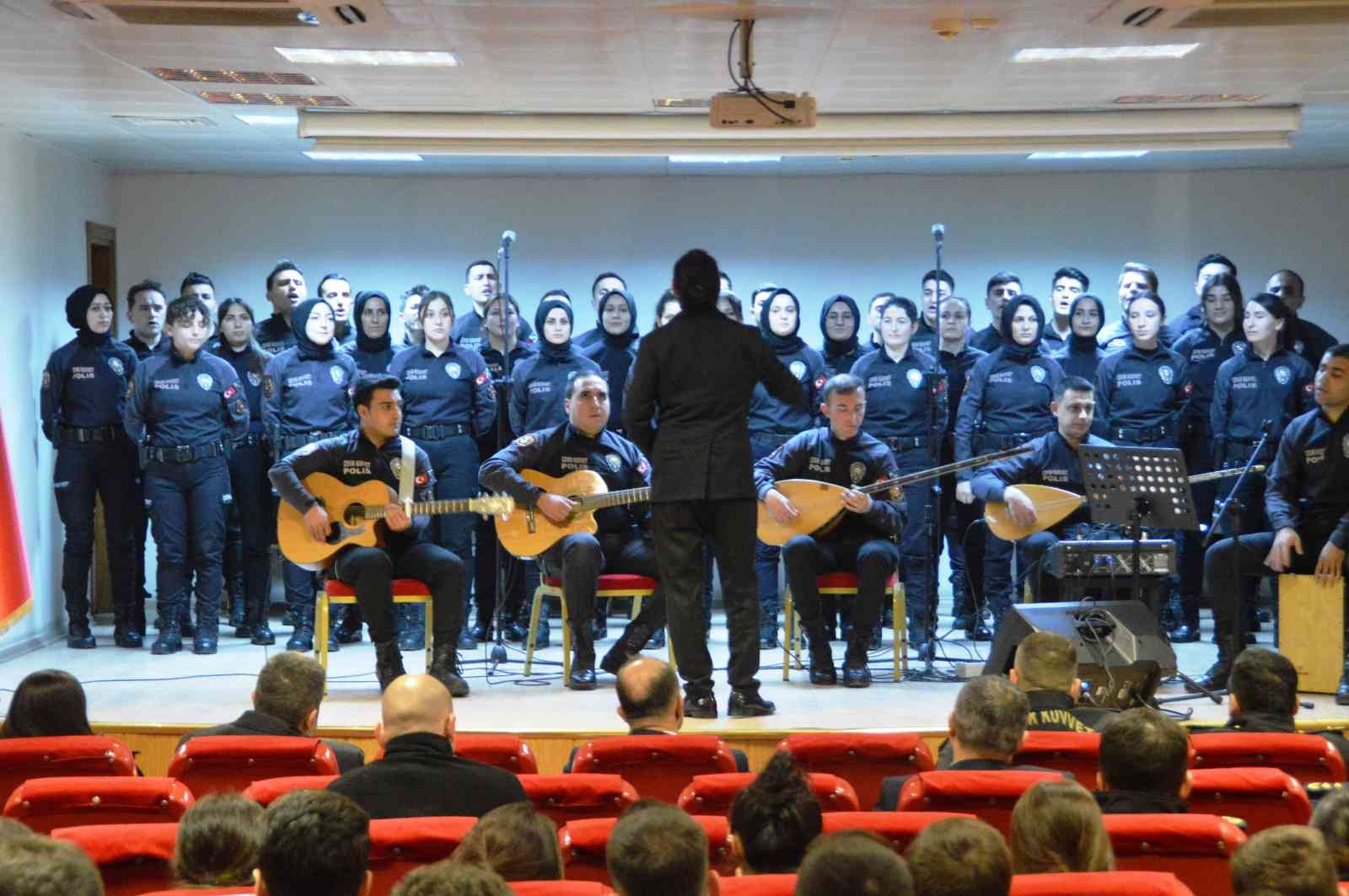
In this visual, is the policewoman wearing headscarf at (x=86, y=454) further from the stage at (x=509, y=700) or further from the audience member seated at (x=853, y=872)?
the audience member seated at (x=853, y=872)

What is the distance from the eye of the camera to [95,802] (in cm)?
349

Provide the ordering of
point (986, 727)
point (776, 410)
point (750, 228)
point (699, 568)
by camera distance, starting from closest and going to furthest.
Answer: point (986, 727), point (699, 568), point (776, 410), point (750, 228)

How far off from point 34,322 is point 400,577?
3.80 metres

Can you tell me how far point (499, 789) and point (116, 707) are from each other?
12.3 feet

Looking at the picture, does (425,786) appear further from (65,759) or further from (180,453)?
(180,453)

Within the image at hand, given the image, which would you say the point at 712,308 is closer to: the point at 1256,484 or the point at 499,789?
the point at 499,789

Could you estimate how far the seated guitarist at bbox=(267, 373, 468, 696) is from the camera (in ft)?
22.6

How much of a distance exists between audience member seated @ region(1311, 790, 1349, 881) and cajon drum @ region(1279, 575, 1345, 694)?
4.30m

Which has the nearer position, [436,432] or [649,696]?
[649,696]

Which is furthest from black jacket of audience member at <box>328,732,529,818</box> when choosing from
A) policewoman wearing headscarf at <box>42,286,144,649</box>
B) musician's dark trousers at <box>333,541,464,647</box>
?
policewoman wearing headscarf at <box>42,286,144,649</box>

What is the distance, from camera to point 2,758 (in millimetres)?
4012

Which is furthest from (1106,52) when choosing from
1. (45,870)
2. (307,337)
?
(45,870)

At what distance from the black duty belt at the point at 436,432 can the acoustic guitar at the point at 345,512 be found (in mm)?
1650

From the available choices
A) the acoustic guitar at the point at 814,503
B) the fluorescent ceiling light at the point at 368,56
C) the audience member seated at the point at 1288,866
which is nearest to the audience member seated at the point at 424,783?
the audience member seated at the point at 1288,866
